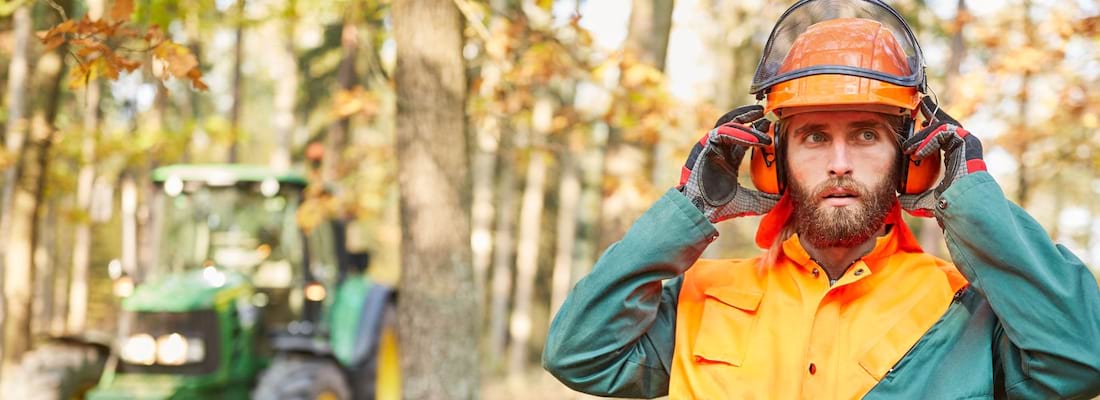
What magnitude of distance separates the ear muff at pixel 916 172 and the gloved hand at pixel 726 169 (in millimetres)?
Answer: 325

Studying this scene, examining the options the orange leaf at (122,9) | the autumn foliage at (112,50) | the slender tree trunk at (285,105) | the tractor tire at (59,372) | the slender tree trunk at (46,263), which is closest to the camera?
the autumn foliage at (112,50)

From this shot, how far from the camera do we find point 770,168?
117 inches

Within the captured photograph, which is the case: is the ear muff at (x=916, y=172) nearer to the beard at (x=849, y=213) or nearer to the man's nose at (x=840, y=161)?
the beard at (x=849, y=213)

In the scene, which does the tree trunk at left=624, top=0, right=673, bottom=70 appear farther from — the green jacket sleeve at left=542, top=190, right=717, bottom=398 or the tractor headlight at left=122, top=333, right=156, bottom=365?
the green jacket sleeve at left=542, top=190, right=717, bottom=398

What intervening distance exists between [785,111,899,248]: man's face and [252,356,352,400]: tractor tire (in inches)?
266

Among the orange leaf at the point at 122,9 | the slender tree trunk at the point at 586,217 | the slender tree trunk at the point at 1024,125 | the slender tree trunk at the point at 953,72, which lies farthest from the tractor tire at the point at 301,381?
the slender tree trunk at the point at 586,217

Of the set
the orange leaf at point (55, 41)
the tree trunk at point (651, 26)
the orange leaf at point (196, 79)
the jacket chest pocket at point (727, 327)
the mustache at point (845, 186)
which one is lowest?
the jacket chest pocket at point (727, 327)

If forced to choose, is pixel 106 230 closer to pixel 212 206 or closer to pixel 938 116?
pixel 212 206

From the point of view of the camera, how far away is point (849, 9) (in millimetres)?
2951

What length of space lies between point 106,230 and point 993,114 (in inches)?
1315

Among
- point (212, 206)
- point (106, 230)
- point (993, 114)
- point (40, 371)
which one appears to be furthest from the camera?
point (106, 230)

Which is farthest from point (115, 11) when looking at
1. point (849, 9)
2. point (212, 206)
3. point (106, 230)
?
point (106, 230)

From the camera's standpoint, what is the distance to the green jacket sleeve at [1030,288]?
2.43 metres

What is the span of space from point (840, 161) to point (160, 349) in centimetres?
725
